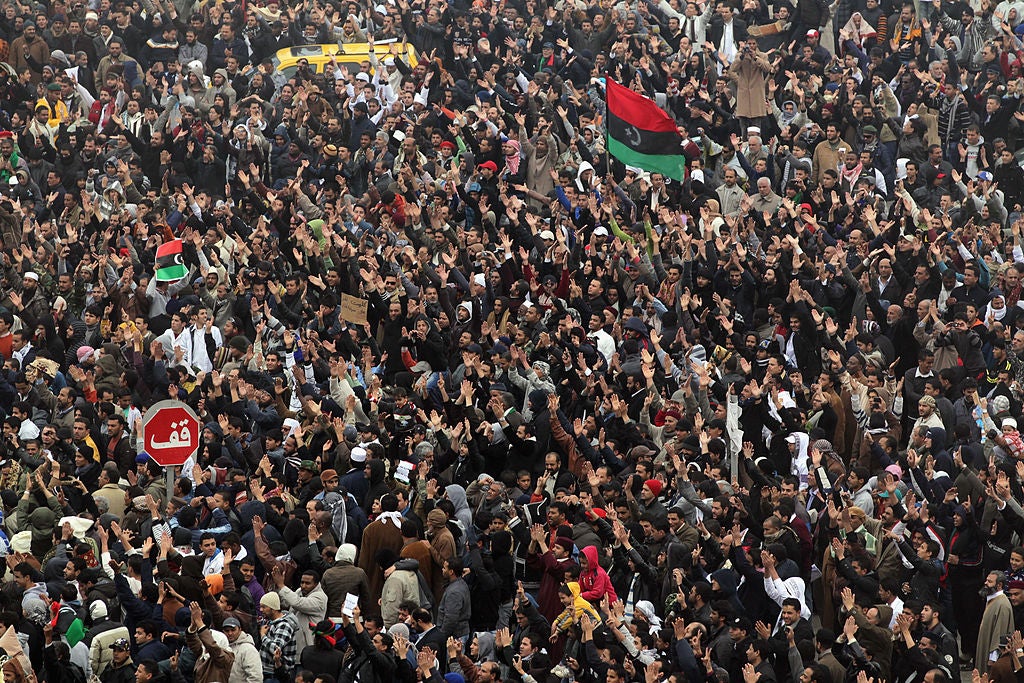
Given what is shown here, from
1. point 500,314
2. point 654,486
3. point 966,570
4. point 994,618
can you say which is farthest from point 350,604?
point 500,314

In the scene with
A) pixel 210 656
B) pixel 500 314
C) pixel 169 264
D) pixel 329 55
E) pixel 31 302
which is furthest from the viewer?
pixel 329 55

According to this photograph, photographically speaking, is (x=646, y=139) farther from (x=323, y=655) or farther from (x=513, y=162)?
(x=323, y=655)

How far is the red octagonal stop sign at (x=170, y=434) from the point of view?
17.0 m

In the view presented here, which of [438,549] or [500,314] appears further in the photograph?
[500,314]

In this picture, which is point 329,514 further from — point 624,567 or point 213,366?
point 213,366

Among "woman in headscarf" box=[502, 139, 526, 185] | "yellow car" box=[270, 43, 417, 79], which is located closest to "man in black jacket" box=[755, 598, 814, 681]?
"woman in headscarf" box=[502, 139, 526, 185]

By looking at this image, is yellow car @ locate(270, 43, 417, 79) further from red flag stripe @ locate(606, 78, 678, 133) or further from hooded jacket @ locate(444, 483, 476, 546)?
hooded jacket @ locate(444, 483, 476, 546)

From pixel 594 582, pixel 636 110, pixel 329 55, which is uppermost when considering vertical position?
pixel 594 582

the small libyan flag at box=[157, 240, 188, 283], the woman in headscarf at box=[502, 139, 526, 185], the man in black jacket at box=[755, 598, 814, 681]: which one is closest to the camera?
the man in black jacket at box=[755, 598, 814, 681]

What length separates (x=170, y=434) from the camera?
17016mm

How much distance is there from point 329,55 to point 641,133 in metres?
6.21

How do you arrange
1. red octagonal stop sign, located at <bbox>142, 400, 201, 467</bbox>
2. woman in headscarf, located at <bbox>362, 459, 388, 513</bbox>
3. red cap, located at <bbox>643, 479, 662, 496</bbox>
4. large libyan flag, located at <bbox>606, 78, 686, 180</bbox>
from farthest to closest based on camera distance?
large libyan flag, located at <bbox>606, 78, 686, 180</bbox> < woman in headscarf, located at <bbox>362, 459, 388, 513</bbox> < red octagonal stop sign, located at <bbox>142, 400, 201, 467</bbox> < red cap, located at <bbox>643, 479, 662, 496</bbox>

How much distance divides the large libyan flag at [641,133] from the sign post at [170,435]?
8151mm

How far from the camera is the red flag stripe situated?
23.6m
